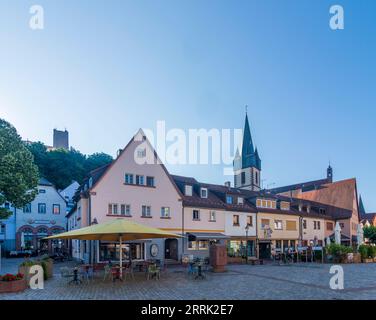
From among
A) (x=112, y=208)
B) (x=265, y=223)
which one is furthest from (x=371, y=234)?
(x=112, y=208)

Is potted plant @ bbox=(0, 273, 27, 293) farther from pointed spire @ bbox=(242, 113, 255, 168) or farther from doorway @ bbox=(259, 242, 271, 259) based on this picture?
pointed spire @ bbox=(242, 113, 255, 168)

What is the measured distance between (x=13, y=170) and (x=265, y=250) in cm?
2967

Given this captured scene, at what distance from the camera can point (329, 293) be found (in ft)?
50.3

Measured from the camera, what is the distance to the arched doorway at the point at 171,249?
3325cm

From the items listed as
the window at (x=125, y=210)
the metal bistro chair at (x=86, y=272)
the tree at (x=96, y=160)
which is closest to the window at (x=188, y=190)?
the window at (x=125, y=210)

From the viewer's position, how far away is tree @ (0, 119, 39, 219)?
1092 inches

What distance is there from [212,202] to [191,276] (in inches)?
639

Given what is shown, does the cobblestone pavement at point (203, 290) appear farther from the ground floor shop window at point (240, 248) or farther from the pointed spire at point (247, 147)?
the pointed spire at point (247, 147)

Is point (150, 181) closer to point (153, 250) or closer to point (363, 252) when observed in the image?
point (153, 250)

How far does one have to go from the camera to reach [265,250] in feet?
142

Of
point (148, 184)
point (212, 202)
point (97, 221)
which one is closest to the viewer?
point (97, 221)

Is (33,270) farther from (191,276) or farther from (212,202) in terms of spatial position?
(212,202)

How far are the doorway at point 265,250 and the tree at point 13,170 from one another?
26972mm
